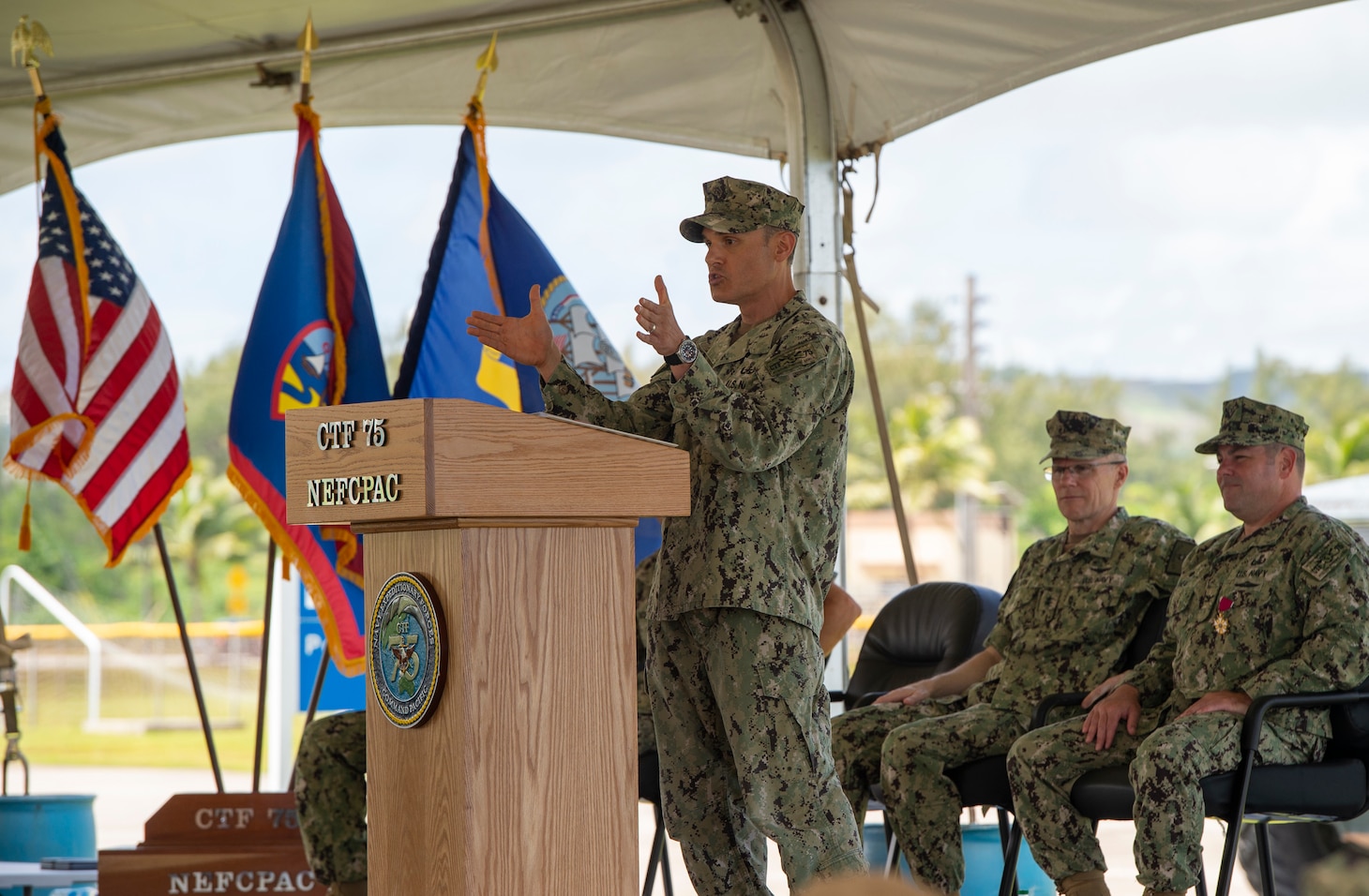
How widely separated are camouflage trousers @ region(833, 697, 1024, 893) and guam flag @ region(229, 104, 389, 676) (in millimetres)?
1609

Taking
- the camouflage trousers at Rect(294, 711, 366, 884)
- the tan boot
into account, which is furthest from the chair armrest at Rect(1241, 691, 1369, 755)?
the camouflage trousers at Rect(294, 711, 366, 884)

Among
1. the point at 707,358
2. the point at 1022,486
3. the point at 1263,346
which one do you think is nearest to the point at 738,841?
the point at 707,358

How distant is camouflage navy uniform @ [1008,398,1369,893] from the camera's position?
3.09 meters

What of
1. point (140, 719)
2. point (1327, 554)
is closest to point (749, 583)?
point (1327, 554)

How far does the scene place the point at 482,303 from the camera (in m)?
4.95

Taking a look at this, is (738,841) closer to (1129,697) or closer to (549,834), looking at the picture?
(549,834)

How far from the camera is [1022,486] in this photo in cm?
4206

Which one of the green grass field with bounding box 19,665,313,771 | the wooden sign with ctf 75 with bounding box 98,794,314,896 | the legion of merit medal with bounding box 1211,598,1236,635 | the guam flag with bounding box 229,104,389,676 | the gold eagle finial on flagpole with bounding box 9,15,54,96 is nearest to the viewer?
the legion of merit medal with bounding box 1211,598,1236,635

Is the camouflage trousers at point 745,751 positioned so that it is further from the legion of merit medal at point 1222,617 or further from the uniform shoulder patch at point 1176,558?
the uniform shoulder patch at point 1176,558

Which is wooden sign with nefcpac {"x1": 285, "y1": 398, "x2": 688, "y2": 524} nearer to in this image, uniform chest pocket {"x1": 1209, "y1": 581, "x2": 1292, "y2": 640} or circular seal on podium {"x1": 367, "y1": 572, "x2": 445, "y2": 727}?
circular seal on podium {"x1": 367, "y1": 572, "x2": 445, "y2": 727}

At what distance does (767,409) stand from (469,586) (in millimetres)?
683

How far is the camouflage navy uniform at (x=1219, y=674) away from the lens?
3.09m

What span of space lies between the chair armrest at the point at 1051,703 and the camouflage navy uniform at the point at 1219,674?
17 cm

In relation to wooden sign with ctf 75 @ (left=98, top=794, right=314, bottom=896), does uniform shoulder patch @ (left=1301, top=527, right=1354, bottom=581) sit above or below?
above
